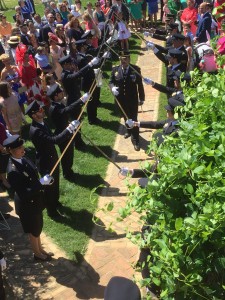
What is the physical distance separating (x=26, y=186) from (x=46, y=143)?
1196 millimetres

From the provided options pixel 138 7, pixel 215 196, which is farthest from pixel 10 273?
pixel 138 7

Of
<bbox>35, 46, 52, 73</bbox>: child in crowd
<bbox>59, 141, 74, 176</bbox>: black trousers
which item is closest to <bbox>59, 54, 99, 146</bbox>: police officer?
<bbox>59, 141, 74, 176</bbox>: black trousers

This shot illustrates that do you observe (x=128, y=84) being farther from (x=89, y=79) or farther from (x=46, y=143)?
(x=46, y=143)

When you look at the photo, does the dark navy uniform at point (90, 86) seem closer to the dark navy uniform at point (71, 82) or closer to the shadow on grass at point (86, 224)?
the dark navy uniform at point (71, 82)

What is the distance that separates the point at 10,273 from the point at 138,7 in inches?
549

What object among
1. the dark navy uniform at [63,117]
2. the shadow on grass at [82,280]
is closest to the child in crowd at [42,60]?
the dark navy uniform at [63,117]

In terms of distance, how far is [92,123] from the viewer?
36.6 ft

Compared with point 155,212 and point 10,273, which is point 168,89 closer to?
point 10,273

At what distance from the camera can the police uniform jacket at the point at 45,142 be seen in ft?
23.4

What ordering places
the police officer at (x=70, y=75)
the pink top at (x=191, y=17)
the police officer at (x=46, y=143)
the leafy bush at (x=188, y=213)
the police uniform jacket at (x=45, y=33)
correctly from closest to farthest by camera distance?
the leafy bush at (x=188, y=213)
the police officer at (x=46, y=143)
the police officer at (x=70, y=75)
the pink top at (x=191, y=17)
the police uniform jacket at (x=45, y=33)

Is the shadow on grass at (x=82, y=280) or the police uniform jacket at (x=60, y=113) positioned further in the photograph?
the police uniform jacket at (x=60, y=113)

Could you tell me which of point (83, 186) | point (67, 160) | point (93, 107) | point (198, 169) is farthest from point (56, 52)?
point (198, 169)

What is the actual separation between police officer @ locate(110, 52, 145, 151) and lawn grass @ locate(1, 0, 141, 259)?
84cm

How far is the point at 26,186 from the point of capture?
630 centimetres
